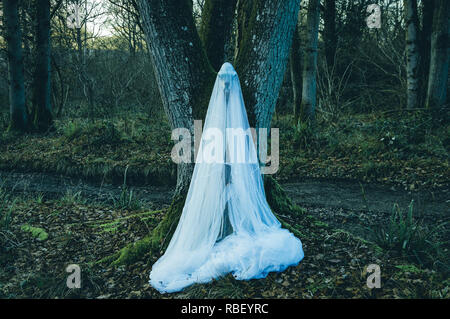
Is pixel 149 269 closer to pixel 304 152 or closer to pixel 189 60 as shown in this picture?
pixel 189 60

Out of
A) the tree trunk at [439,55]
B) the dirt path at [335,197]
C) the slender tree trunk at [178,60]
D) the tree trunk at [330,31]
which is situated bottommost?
the dirt path at [335,197]

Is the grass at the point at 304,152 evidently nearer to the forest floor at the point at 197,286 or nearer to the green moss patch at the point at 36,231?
the forest floor at the point at 197,286

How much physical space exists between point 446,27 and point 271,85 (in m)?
6.86

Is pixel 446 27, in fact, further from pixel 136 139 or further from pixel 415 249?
pixel 136 139

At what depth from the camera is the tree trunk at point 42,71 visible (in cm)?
1039

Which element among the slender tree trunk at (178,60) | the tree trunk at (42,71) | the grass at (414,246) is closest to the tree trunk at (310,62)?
the grass at (414,246)

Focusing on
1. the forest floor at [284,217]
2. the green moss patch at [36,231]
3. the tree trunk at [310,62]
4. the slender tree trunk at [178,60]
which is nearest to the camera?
the forest floor at [284,217]

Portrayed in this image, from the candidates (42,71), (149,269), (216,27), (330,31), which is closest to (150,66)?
(42,71)

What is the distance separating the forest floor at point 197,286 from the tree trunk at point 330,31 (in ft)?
29.7

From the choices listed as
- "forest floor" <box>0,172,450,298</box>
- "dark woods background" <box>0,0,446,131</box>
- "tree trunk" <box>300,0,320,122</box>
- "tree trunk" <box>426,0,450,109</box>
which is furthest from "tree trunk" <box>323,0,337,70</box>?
"forest floor" <box>0,172,450,298</box>

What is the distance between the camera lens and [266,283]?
9.96ft

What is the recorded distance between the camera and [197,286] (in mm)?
3029

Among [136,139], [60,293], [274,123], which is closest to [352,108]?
[274,123]
